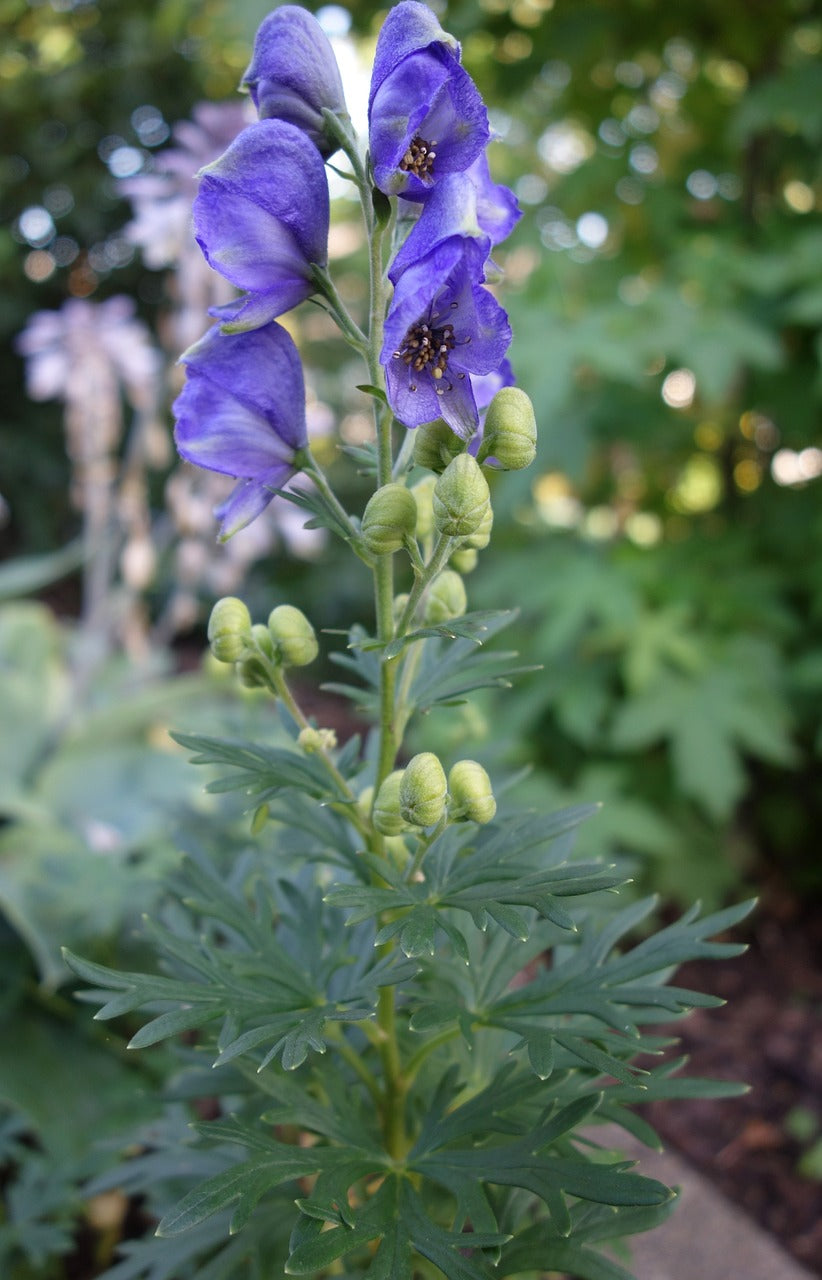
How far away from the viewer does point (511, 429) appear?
65 centimetres

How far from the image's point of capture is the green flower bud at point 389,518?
653 millimetres

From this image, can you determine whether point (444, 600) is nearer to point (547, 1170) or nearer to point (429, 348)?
point (429, 348)

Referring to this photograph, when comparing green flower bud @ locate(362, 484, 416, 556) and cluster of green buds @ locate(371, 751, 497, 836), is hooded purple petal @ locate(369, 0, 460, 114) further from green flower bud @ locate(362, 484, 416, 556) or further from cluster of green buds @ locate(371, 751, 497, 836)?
cluster of green buds @ locate(371, 751, 497, 836)

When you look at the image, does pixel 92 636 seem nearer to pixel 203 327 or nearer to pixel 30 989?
pixel 203 327

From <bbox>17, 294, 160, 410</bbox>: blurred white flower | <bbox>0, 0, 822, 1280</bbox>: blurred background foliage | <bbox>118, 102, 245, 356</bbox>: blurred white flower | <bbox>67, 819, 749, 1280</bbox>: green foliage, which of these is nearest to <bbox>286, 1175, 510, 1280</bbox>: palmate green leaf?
<bbox>67, 819, 749, 1280</bbox>: green foliage

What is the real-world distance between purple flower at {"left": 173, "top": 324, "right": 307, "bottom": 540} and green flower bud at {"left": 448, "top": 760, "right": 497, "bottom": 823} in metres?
0.24

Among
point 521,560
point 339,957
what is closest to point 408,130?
point 339,957

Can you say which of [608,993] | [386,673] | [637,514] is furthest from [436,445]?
[637,514]

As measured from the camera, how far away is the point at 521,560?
2236 mm

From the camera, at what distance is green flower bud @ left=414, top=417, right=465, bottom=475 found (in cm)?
67

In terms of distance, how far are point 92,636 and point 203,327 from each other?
847 mm

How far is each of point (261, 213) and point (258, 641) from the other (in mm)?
304

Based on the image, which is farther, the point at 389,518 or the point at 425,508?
the point at 425,508

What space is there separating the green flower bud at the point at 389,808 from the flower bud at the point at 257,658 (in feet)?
0.44
